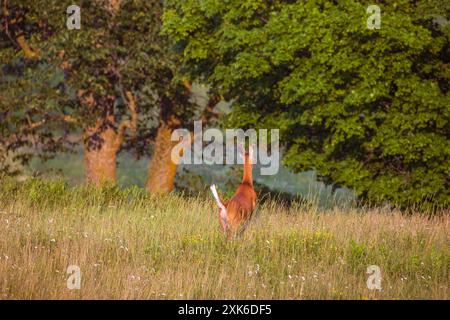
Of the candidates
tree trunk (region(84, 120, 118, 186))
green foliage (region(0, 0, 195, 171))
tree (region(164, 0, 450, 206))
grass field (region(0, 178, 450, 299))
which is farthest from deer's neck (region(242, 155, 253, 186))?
tree trunk (region(84, 120, 118, 186))

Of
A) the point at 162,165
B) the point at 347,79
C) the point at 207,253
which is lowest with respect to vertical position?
the point at 162,165

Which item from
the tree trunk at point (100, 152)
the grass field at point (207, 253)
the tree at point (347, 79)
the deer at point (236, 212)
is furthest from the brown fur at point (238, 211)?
the tree trunk at point (100, 152)

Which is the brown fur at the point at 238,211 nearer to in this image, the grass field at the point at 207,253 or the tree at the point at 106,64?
the grass field at the point at 207,253

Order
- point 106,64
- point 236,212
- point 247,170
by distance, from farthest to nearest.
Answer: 1. point 106,64
2. point 247,170
3. point 236,212

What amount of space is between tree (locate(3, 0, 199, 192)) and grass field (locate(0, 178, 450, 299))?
28.8 feet

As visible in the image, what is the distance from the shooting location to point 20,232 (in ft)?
38.2

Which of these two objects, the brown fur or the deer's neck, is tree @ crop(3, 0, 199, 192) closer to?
the deer's neck

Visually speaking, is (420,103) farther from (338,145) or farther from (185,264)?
(185,264)

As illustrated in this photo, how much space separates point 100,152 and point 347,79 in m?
10.2

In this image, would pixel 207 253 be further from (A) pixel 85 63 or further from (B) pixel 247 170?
(A) pixel 85 63

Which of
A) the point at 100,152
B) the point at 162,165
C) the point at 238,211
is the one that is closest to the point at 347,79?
the point at 238,211

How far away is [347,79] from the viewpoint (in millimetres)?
17953

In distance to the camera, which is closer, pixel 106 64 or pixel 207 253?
pixel 207 253

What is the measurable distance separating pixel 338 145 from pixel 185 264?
9.93 metres
